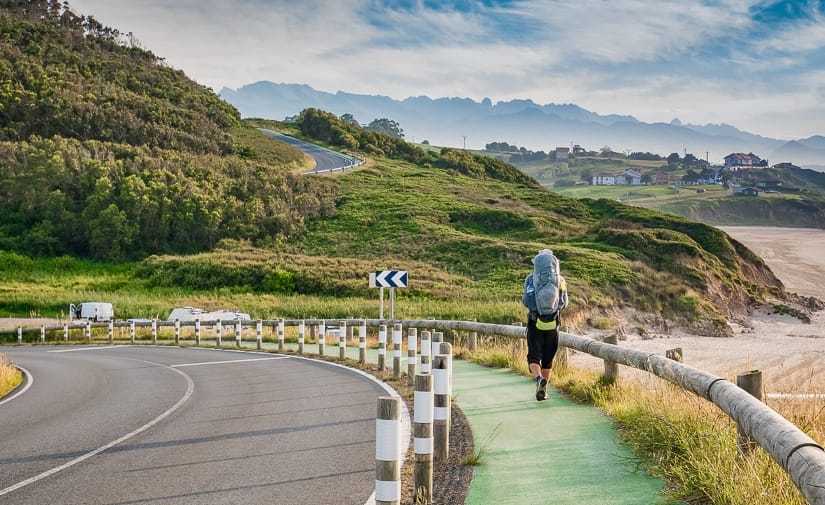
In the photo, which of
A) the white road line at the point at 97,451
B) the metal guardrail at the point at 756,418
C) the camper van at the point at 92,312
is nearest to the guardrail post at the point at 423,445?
the metal guardrail at the point at 756,418

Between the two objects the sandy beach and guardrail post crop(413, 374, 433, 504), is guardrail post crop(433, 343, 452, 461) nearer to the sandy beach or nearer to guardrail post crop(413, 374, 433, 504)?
guardrail post crop(413, 374, 433, 504)

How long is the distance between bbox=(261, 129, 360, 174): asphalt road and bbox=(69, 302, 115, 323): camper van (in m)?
44.5

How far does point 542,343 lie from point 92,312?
3807 centimetres

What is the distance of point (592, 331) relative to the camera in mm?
44375

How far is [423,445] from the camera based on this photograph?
677 cm

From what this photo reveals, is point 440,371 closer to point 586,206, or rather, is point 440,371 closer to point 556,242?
point 556,242

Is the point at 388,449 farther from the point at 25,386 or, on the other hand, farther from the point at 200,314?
the point at 200,314

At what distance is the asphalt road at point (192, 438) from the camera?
7.64 m

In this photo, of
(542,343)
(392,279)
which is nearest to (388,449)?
(542,343)

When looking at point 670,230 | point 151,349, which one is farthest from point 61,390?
point 670,230

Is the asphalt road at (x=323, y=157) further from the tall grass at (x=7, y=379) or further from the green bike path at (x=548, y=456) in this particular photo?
the green bike path at (x=548, y=456)

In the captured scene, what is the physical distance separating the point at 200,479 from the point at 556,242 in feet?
193

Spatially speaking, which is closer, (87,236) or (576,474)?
(576,474)

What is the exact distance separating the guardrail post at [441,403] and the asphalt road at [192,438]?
0.72m
